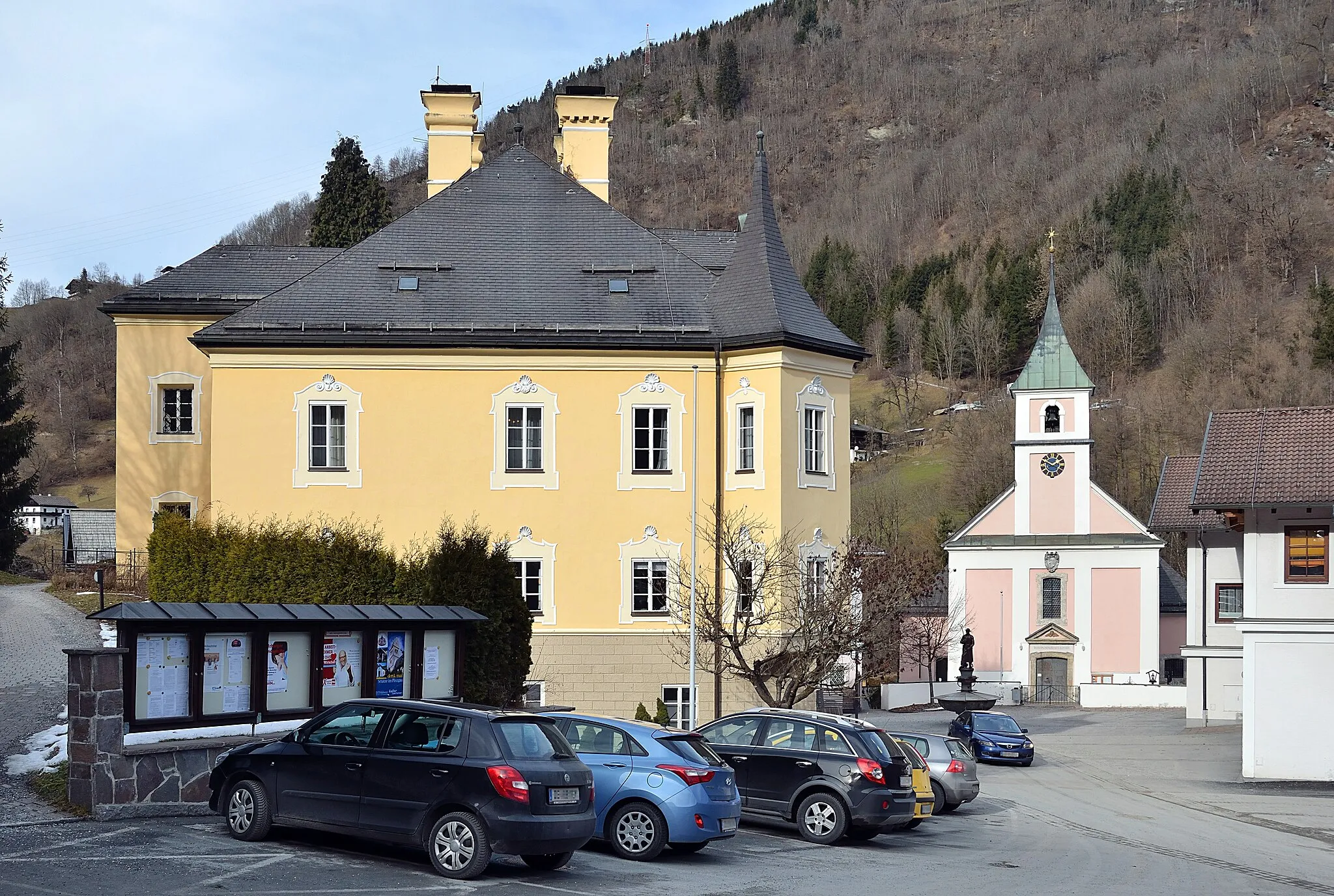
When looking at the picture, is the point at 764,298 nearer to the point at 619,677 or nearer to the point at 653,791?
the point at 619,677

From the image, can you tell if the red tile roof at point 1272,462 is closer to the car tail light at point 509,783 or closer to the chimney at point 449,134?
the chimney at point 449,134

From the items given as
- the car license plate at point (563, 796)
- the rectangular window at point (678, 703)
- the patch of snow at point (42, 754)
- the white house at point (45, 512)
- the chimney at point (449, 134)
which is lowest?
the rectangular window at point (678, 703)

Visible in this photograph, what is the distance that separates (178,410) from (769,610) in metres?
16.9

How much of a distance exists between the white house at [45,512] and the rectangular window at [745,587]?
8900cm

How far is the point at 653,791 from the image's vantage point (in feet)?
53.4

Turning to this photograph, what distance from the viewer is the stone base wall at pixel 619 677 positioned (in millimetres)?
35250

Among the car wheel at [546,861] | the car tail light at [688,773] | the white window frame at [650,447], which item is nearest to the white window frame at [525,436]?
the white window frame at [650,447]

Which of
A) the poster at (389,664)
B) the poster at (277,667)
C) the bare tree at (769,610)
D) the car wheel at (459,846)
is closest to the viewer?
the car wheel at (459,846)

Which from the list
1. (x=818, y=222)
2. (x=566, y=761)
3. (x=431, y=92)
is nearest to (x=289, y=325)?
(x=431, y=92)

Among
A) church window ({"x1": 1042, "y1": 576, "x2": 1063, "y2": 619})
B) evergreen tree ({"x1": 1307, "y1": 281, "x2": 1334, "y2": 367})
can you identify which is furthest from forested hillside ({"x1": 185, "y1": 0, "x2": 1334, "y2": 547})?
church window ({"x1": 1042, "y1": 576, "x2": 1063, "y2": 619})

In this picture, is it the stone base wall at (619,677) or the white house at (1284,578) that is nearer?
the white house at (1284,578)

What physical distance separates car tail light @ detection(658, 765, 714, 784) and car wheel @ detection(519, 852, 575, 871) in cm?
185

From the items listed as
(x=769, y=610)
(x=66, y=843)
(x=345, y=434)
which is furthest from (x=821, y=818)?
(x=345, y=434)

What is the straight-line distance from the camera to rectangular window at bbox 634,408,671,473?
36.2 m
